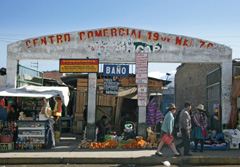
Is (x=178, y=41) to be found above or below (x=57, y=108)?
above

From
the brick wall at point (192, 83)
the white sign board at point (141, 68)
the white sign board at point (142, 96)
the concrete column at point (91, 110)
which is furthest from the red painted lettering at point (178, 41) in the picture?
the brick wall at point (192, 83)

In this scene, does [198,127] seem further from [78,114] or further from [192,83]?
[192,83]

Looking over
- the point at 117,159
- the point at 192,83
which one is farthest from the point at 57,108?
the point at 192,83

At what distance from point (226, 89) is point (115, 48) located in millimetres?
4945

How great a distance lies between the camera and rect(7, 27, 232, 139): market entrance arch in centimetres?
1158

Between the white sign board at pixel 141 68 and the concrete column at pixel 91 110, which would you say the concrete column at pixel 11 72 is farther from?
the white sign board at pixel 141 68

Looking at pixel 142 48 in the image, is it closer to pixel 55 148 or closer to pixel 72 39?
pixel 72 39

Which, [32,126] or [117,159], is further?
[32,126]

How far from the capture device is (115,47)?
1162 centimetres

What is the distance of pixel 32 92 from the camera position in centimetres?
1073

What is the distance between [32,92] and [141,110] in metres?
4.46

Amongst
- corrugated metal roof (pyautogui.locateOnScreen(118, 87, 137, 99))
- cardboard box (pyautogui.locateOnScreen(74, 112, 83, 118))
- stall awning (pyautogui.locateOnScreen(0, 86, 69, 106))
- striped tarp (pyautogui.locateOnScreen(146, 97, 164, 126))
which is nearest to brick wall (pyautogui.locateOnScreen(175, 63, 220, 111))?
corrugated metal roof (pyautogui.locateOnScreen(118, 87, 137, 99))

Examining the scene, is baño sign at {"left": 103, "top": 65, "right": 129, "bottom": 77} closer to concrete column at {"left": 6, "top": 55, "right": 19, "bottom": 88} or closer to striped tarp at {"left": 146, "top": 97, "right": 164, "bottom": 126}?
striped tarp at {"left": 146, "top": 97, "right": 164, "bottom": 126}

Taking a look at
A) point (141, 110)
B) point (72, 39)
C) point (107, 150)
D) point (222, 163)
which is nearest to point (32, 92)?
point (72, 39)
